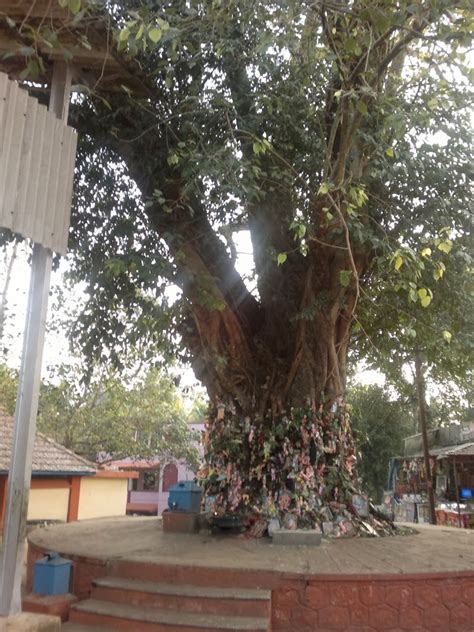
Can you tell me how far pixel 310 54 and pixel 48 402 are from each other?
1455cm

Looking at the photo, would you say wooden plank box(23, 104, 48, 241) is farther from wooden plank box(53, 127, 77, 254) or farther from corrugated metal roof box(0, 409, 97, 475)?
corrugated metal roof box(0, 409, 97, 475)

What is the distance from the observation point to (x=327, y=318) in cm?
848

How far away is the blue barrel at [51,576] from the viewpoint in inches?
222

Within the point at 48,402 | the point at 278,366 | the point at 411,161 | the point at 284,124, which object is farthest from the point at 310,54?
the point at 48,402

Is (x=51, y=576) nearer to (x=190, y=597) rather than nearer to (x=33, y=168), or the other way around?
(x=190, y=597)

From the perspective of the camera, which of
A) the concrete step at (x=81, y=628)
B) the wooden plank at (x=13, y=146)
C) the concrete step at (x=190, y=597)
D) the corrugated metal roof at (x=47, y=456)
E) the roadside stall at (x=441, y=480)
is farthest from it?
the roadside stall at (x=441, y=480)

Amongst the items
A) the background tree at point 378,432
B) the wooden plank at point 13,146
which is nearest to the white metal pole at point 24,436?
the wooden plank at point 13,146

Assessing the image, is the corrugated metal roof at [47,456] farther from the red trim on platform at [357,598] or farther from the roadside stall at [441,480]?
the roadside stall at [441,480]

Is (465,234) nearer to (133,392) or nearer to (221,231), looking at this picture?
(221,231)

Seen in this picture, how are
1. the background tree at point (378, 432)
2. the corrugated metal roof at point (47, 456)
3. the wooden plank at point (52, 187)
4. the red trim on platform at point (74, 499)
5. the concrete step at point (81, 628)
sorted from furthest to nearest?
the background tree at point (378, 432) < the red trim on platform at point (74, 499) < the corrugated metal roof at point (47, 456) < the concrete step at point (81, 628) < the wooden plank at point (52, 187)

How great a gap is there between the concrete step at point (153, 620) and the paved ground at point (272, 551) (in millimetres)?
543

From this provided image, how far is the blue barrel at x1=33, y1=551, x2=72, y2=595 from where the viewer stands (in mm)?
5641

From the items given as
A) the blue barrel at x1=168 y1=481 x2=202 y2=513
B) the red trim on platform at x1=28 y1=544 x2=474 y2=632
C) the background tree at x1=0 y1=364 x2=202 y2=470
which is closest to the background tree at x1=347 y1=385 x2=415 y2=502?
the background tree at x1=0 y1=364 x2=202 y2=470

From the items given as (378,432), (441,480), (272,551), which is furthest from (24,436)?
(378,432)
